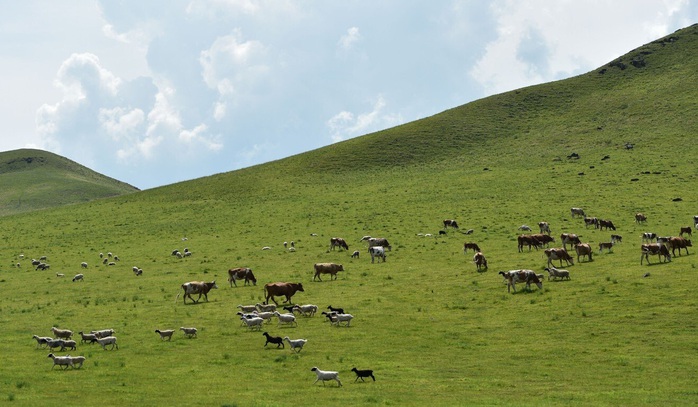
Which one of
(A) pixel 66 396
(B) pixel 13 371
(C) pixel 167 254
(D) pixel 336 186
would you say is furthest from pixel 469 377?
(D) pixel 336 186

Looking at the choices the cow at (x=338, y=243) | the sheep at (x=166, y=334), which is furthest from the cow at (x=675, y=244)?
the sheep at (x=166, y=334)

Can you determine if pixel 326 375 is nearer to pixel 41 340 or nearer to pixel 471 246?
pixel 41 340

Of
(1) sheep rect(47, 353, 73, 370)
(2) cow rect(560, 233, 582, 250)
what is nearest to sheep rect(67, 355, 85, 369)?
(1) sheep rect(47, 353, 73, 370)

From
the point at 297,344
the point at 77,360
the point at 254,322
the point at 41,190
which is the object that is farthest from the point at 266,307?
the point at 41,190

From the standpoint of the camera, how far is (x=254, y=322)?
100 ft

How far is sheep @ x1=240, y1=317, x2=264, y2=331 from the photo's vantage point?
3041 cm

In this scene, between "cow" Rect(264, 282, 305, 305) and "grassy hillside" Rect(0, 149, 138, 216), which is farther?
"grassy hillside" Rect(0, 149, 138, 216)

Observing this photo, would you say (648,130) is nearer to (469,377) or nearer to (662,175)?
(662,175)

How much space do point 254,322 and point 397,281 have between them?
41.5 feet

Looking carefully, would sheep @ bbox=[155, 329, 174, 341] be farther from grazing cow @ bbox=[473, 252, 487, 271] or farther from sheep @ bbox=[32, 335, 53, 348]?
grazing cow @ bbox=[473, 252, 487, 271]

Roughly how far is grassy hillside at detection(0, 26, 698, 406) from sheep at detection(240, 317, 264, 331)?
690mm

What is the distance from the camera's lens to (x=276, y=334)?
29.2 metres

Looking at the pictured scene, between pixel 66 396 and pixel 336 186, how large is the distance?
73.5 m

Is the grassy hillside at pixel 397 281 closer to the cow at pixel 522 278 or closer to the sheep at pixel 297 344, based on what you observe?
the sheep at pixel 297 344
